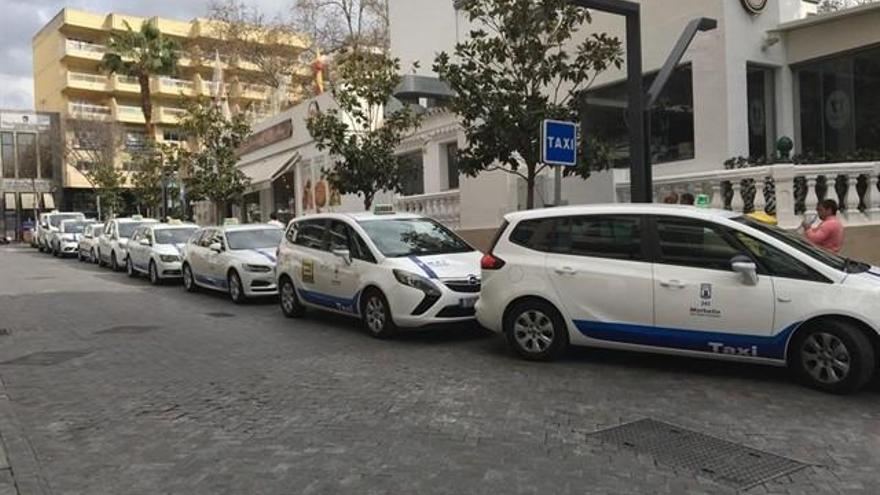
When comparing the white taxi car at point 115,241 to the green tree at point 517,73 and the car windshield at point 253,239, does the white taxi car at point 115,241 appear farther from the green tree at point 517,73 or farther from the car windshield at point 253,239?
the green tree at point 517,73

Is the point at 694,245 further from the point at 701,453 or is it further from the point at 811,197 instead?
the point at 811,197

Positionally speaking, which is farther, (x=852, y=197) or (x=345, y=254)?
(x=852, y=197)

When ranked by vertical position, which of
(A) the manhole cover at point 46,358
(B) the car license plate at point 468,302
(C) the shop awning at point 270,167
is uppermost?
(C) the shop awning at point 270,167

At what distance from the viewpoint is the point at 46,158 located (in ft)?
204

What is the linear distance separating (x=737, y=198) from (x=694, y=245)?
16.5 ft

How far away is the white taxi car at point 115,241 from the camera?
78.8ft

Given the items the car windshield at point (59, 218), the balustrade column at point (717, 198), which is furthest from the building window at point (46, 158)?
the balustrade column at point (717, 198)

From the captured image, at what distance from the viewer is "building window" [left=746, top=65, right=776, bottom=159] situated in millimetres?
15820

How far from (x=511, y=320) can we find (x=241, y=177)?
21275 millimetres

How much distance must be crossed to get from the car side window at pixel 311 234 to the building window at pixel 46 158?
5652 cm

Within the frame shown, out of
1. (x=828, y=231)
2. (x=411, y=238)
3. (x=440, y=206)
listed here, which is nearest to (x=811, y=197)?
(x=828, y=231)

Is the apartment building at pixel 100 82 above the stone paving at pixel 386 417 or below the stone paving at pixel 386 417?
above

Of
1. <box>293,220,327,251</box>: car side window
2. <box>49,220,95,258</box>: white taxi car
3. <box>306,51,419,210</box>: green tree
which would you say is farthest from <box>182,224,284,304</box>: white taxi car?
<box>49,220,95,258</box>: white taxi car

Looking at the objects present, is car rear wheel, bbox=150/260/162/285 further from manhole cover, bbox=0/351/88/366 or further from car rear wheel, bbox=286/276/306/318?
manhole cover, bbox=0/351/88/366
